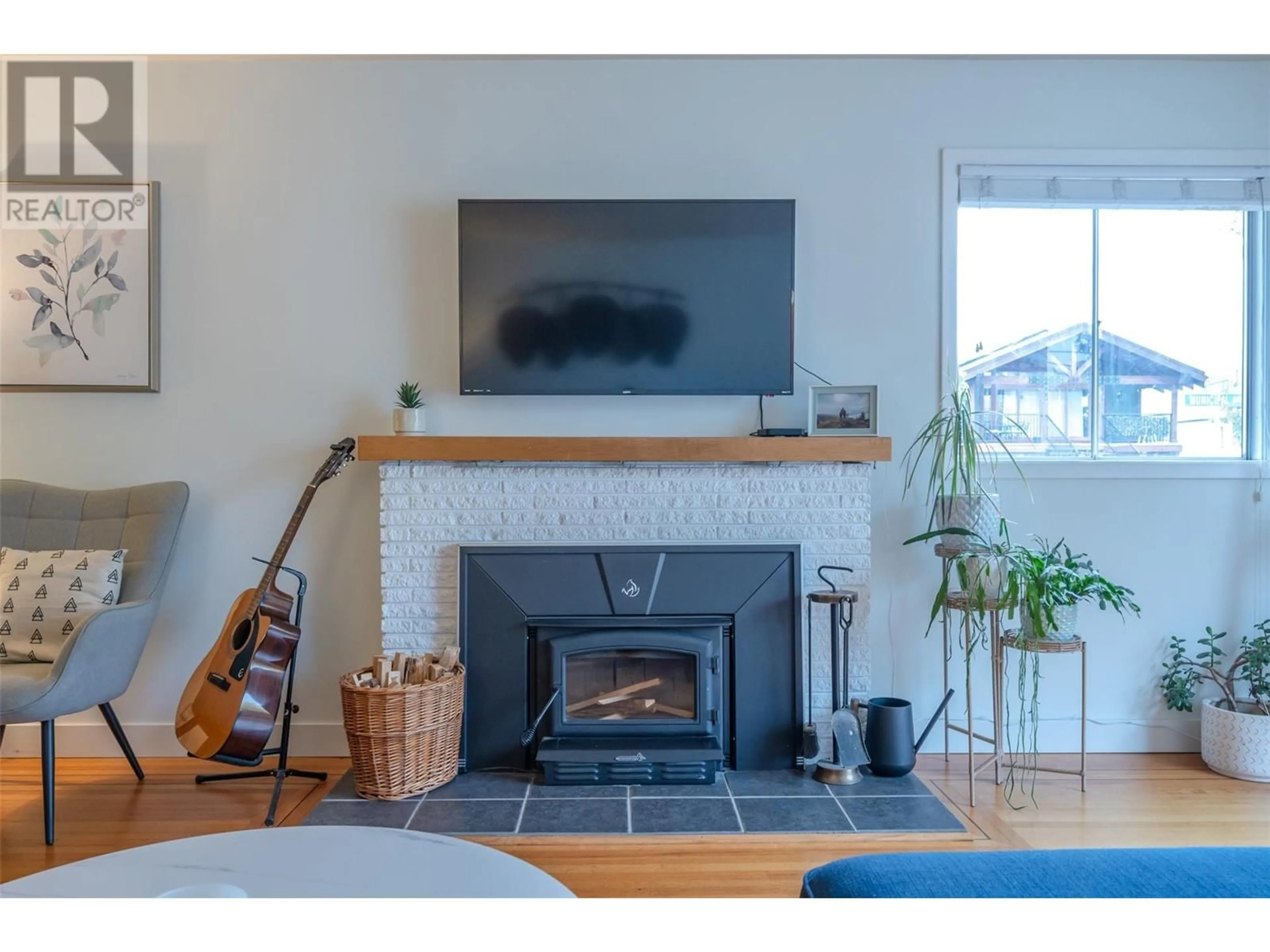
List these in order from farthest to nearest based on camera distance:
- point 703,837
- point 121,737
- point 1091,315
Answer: point 1091,315 → point 121,737 → point 703,837

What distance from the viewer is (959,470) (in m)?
2.93

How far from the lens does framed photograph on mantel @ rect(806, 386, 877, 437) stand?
287 centimetres

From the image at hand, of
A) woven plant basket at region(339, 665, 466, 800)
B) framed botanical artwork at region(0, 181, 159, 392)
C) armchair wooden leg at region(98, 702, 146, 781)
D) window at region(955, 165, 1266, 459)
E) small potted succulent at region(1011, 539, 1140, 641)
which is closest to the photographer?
woven plant basket at region(339, 665, 466, 800)

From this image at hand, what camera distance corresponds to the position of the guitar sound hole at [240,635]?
101 inches

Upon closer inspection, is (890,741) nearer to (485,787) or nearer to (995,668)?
(995,668)

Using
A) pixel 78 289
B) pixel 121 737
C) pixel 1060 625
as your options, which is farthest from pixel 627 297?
pixel 121 737

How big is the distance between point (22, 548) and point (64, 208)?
119 centimetres

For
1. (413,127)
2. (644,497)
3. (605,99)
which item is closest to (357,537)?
(644,497)

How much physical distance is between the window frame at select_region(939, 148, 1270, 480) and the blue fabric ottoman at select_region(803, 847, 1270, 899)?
224cm

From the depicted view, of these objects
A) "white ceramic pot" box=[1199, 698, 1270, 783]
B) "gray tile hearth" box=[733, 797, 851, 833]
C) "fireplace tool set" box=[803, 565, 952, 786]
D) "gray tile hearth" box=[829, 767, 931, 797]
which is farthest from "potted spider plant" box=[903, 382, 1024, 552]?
"white ceramic pot" box=[1199, 698, 1270, 783]

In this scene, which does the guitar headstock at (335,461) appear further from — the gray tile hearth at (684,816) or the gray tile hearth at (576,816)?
the gray tile hearth at (684,816)

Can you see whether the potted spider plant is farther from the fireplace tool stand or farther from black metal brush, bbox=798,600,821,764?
black metal brush, bbox=798,600,821,764

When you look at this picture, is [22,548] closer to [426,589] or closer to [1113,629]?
[426,589]

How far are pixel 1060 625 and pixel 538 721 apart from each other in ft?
5.50
